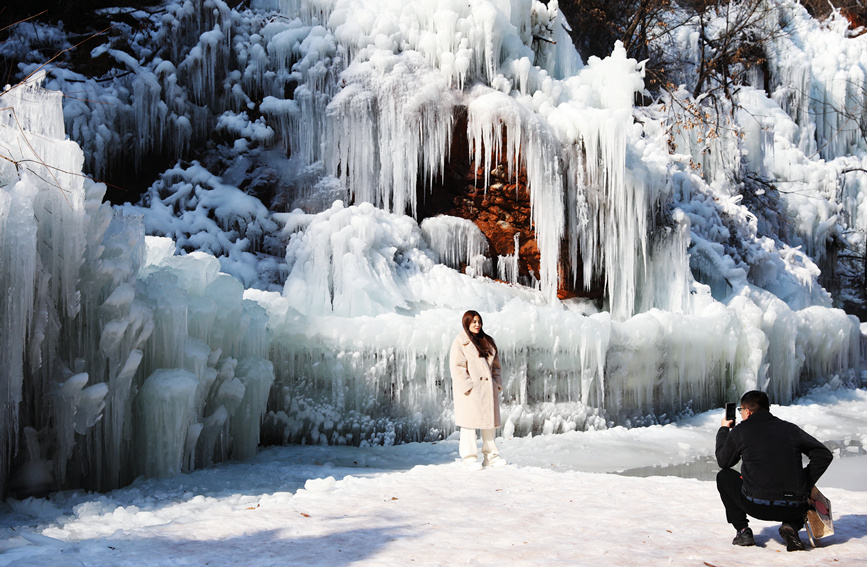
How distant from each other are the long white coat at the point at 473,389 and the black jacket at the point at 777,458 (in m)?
2.43

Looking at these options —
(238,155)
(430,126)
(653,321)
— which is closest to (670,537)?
(653,321)

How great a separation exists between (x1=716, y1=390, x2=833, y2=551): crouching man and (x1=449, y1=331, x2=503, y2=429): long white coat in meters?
2.35

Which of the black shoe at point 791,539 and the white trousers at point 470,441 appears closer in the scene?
the black shoe at point 791,539

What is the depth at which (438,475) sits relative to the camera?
17.5 ft

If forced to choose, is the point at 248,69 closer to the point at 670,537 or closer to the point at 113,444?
the point at 113,444

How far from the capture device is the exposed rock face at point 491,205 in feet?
37.9

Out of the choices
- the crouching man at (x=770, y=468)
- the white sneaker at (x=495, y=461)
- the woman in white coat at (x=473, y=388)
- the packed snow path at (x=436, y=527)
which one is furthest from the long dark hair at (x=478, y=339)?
the crouching man at (x=770, y=468)

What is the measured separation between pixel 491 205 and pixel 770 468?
8688 millimetres

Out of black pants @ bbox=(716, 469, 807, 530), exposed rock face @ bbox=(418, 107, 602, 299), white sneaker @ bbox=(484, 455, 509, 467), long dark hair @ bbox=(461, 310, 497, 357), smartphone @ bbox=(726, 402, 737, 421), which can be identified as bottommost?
white sneaker @ bbox=(484, 455, 509, 467)

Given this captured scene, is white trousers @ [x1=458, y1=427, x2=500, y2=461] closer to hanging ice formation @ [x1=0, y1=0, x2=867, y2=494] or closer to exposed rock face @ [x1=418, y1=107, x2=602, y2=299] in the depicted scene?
hanging ice formation @ [x1=0, y1=0, x2=867, y2=494]

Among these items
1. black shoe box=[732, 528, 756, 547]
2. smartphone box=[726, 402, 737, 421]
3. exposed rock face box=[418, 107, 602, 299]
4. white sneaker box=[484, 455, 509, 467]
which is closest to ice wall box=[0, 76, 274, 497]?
white sneaker box=[484, 455, 509, 467]

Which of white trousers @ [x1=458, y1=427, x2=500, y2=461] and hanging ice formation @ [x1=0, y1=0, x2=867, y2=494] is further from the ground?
hanging ice formation @ [x1=0, y1=0, x2=867, y2=494]

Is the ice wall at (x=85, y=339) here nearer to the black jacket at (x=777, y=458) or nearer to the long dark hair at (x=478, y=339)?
the long dark hair at (x=478, y=339)

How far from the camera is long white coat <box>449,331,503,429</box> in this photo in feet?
18.1
